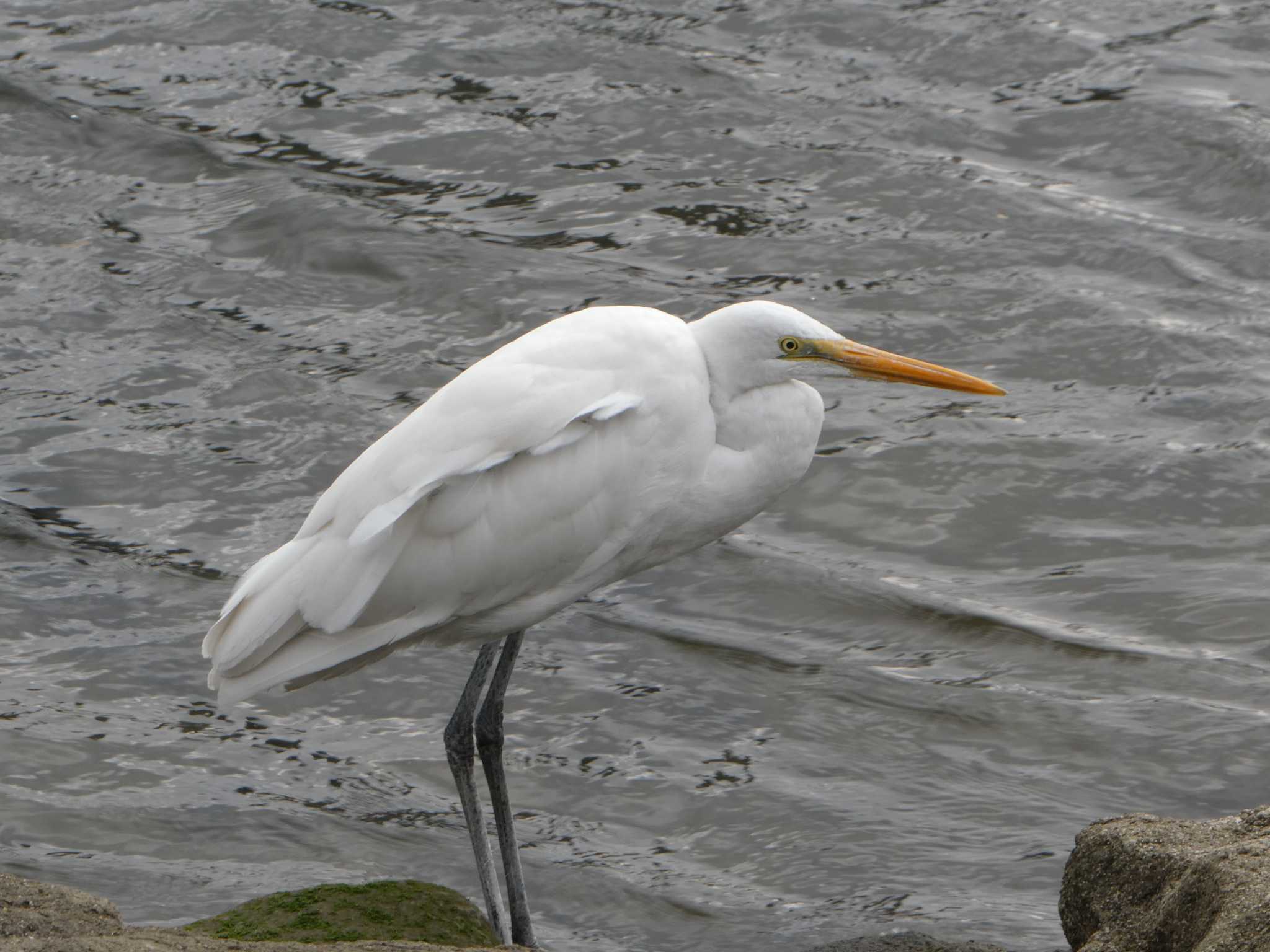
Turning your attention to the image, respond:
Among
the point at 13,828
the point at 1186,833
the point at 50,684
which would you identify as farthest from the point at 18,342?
the point at 1186,833

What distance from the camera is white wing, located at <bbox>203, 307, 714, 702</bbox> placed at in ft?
14.6

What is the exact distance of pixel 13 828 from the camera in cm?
522

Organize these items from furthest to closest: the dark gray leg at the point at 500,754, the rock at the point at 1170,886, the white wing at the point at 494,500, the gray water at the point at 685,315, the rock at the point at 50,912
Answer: the gray water at the point at 685,315
the dark gray leg at the point at 500,754
the white wing at the point at 494,500
the rock at the point at 50,912
the rock at the point at 1170,886

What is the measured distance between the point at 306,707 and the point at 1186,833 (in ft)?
10.8

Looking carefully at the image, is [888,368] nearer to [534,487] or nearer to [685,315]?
[534,487]

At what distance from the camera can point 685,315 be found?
8578 mm

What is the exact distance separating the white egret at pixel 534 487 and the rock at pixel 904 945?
0.94 meters

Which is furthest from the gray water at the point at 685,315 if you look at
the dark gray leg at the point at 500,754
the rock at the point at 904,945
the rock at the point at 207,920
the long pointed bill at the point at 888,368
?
the long pointed bill at the point at 888,368

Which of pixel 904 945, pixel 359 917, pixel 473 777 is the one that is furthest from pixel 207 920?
pixel 904 945

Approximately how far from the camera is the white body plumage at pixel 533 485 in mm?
4477

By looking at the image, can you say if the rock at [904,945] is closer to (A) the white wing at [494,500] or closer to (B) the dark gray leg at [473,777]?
(B) the dark gray leg at [473,777]

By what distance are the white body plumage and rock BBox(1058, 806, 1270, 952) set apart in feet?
4.50

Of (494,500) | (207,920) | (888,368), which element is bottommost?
(207,920)

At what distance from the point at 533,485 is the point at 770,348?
757 millimetres
